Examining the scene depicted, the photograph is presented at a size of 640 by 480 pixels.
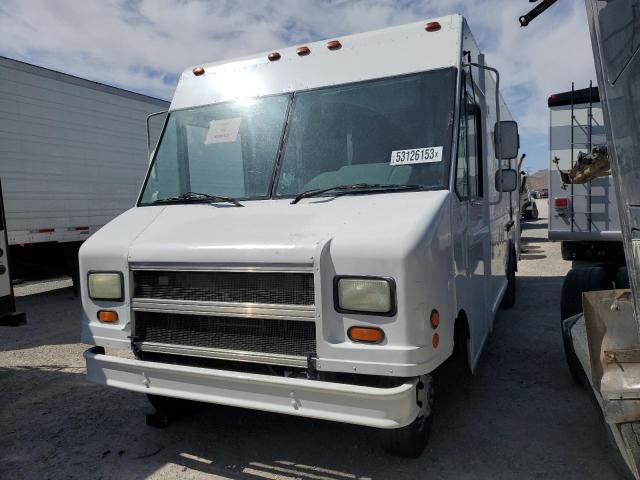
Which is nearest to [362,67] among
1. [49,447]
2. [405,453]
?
[405,453]

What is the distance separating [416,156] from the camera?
3.23 meters

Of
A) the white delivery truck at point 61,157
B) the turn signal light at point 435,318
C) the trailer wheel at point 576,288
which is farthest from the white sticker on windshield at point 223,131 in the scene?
the white delivery truck at point 61,157

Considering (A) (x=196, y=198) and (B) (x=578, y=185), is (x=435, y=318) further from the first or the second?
(B) (x=578, y=185)

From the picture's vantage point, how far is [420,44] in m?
3.48

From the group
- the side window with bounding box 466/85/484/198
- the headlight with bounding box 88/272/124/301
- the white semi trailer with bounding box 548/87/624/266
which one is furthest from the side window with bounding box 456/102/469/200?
the white semi trailer with bounding box 548/87/624/266

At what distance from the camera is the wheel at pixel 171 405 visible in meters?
3.72

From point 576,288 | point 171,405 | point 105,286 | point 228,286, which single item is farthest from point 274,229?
point 576,288

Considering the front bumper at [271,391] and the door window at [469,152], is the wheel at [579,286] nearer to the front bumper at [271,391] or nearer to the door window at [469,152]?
the door window at [469,152]

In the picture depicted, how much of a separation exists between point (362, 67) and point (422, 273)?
1.75 metres

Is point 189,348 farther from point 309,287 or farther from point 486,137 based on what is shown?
point 486,137

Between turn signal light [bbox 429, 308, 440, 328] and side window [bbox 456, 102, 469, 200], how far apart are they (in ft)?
2.97

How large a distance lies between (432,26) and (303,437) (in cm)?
298

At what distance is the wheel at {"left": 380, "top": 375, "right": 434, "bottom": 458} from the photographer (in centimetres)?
304

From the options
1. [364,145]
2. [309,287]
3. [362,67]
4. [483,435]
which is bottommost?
[483,435]
